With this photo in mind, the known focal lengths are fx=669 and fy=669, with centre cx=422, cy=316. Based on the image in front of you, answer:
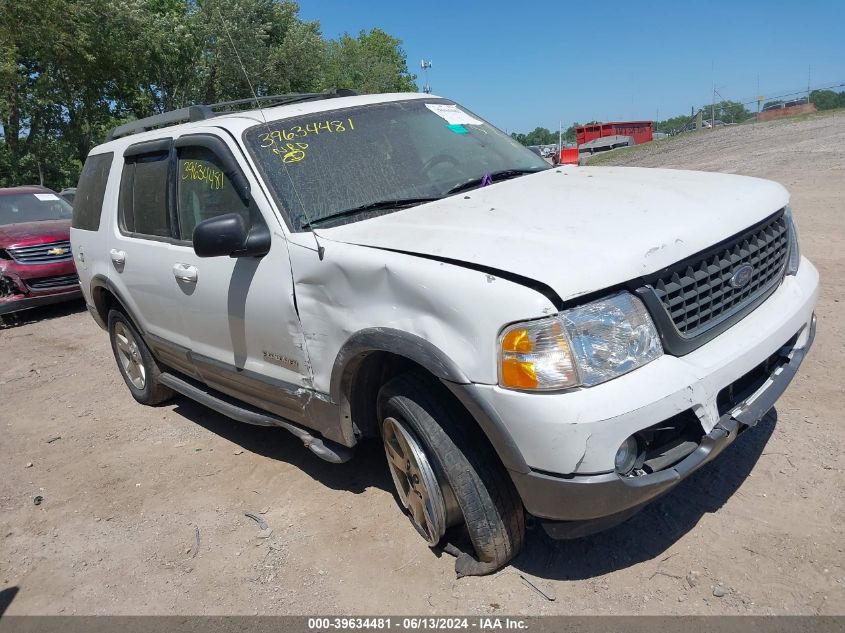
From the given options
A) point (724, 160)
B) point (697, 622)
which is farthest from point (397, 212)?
point (724, 160)

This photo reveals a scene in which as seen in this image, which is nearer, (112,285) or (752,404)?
(752,404)

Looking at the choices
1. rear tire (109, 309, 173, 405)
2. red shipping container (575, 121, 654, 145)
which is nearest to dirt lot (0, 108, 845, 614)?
rear tire (109, 309, 173, 405)

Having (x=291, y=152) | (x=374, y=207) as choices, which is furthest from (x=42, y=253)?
(x=374, y=207)

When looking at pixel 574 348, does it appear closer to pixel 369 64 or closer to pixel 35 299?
pixel 35 299

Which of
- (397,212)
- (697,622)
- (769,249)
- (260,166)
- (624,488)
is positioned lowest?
(697,622)

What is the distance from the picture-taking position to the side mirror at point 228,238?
301 centimetres

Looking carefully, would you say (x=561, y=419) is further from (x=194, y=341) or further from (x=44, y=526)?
(x=44, y=526)

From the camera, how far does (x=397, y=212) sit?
10.3 ft

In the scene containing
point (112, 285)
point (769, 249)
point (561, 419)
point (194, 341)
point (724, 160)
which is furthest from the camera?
point (724, 160)

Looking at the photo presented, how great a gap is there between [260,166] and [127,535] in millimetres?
2052

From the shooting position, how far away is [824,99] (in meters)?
38.4

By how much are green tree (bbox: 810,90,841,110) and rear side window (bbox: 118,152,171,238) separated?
1647 inches

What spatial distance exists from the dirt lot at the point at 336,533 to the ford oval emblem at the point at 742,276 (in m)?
1.05

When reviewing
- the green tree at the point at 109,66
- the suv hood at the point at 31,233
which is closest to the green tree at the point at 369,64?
the green tree at the point at 109,66
